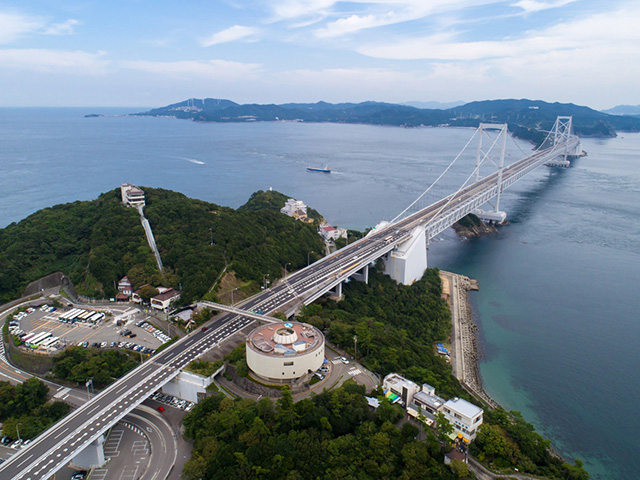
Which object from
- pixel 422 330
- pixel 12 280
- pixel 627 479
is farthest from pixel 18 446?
pixel 627 479

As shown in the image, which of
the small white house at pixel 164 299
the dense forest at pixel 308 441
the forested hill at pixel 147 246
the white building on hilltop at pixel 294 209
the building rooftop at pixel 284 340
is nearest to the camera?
the dense forest at pixel 308 441

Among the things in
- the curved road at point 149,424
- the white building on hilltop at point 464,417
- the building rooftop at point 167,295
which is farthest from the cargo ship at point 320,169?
the white building on hilltop at point 464,417

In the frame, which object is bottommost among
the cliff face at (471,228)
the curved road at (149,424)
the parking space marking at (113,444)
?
the cliff face at (471,228)

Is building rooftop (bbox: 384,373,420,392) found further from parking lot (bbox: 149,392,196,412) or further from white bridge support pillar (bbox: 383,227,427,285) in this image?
white bridge support pillar (bbox: 383,227,427,285)

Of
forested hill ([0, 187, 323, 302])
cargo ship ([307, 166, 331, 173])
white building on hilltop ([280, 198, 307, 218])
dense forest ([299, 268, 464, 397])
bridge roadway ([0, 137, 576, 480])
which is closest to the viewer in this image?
bridge roadway ([0, 137, 576, 480])

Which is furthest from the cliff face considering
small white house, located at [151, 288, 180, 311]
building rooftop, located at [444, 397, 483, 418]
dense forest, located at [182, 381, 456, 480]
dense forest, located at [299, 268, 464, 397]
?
dense forest, located at [182, 381, 456, 480]

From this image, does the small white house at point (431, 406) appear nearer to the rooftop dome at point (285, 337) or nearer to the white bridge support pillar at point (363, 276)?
the rooftop dome at point (285, 337)
